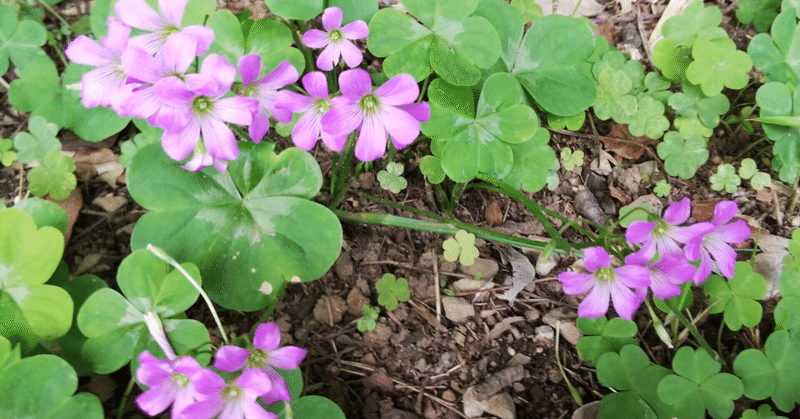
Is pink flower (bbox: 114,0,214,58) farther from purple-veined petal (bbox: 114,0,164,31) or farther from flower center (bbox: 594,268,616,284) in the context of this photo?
flower center (bbox: 594,268,616,284)

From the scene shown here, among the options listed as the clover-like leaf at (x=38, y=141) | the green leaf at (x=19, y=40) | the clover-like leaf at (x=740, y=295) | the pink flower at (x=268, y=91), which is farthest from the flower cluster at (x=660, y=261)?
the green leaf at (x=19, y=40)

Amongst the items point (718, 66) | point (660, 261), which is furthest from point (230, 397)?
point (718, 66)

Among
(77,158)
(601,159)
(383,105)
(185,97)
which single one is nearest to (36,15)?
(77,158)

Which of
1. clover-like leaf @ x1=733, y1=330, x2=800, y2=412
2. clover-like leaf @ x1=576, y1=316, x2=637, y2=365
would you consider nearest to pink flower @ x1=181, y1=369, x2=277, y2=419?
clover-like leaf @ x1=576, y1=316, x2=637, y2=365

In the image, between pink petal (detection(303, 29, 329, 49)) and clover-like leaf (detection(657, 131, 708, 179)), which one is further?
clover-like leaf (detection(657, 131, 708, 179))

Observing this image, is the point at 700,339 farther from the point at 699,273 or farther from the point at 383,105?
the point at 383,105

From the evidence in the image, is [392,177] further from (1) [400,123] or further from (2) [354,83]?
(2) [354,83]
